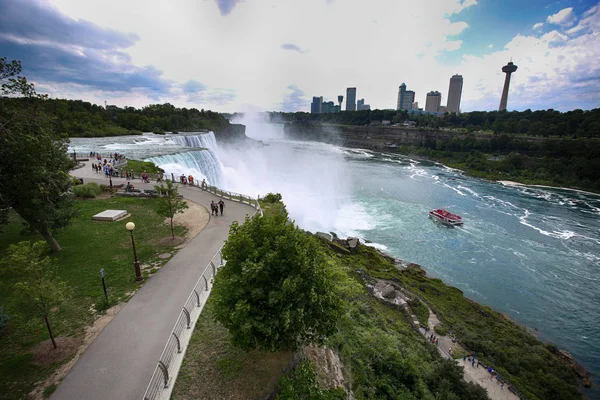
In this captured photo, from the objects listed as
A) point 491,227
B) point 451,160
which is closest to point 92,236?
point 491,227

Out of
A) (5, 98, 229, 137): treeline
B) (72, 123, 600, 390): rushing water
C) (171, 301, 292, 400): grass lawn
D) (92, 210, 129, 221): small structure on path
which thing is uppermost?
(5, 98, 229, 137): treeline

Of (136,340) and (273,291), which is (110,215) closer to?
(136,340)

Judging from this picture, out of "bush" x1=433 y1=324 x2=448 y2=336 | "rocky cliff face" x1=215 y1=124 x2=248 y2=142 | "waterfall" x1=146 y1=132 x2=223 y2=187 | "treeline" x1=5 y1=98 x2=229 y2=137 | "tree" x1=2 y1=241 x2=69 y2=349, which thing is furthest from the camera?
"rocky cliff face" x1=215 y1=124 x2=248 y2=142

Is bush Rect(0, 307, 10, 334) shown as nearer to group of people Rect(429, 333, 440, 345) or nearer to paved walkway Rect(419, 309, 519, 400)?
paved walkway Rect(419, 309, 519, 400)

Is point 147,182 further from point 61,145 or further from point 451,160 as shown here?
point 451,160

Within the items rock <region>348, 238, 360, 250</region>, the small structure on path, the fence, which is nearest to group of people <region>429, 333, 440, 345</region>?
rock <region>348, 238, 360, 250</region>

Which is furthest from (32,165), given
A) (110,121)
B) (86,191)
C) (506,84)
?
(506,84)

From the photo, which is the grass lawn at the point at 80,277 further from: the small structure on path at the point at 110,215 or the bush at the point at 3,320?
the small structure on path at the point at 110,215
